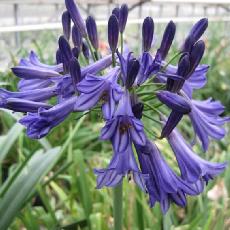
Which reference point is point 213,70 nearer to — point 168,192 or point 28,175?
point 28,175

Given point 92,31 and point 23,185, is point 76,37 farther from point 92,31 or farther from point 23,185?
point 23,185

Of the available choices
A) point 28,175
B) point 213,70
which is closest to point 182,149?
point 28,175

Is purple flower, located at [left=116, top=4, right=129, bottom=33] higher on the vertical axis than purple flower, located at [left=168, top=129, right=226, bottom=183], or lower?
higher

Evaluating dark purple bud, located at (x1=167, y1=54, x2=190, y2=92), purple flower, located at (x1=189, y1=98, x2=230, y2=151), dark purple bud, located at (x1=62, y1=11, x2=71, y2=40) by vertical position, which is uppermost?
dark purple bud, located at (x1=62, y1=11, x2=71, y2=40)

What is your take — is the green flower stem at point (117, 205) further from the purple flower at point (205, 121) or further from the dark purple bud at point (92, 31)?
the dark purple bud at point (92, 31)

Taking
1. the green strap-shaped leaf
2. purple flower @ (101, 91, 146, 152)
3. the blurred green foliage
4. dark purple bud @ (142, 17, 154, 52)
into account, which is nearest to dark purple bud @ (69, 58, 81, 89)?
purple flower @ (101, 91, 146, 152)

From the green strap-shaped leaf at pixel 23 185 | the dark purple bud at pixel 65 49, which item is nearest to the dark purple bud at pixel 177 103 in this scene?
the dark purple bud at pixel 65 49

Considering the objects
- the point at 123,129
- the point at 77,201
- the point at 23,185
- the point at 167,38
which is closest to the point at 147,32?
the point at 167,38

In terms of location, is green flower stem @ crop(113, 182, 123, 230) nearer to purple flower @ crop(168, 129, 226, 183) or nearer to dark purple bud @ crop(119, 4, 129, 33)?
purple flower @ crop(168, 129, 226, 183)
